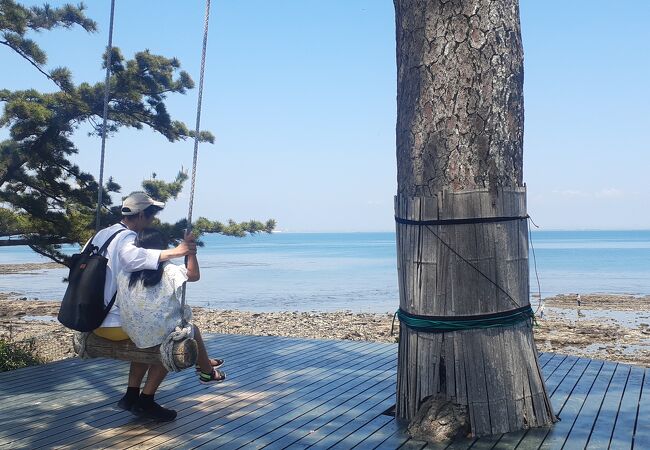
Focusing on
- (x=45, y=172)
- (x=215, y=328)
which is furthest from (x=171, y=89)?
(x=215, y=328)

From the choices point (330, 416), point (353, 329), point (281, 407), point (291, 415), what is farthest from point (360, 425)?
point (353, 329)

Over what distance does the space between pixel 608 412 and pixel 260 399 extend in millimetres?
2466

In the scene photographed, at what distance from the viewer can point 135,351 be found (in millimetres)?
3916

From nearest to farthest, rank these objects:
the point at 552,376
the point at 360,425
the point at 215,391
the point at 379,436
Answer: the point at 379,436 < the point at 360,425 < the point at 215,391 < the point at 552,376

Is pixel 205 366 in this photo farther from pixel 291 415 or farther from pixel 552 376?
pixel 552 376

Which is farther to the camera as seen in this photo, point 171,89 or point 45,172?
point 171,89

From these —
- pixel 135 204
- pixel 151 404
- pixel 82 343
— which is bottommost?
pixel 151 404

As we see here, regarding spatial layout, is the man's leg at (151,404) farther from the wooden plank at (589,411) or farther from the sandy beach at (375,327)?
the sandy beach at (375,327)

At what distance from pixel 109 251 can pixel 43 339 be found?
1111 cm

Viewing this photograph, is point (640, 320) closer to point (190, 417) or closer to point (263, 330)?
point (263, 330)

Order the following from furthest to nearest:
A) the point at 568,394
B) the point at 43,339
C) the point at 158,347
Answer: the point at 43,339 < the point at 568,394 < the point at 158,347

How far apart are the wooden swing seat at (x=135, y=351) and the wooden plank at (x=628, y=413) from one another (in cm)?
248

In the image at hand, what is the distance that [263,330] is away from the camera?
16.2m

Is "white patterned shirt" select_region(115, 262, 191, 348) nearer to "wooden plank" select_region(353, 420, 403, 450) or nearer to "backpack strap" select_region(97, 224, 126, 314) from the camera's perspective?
"backpack strap" select_region(97, 224, 126, 314)
